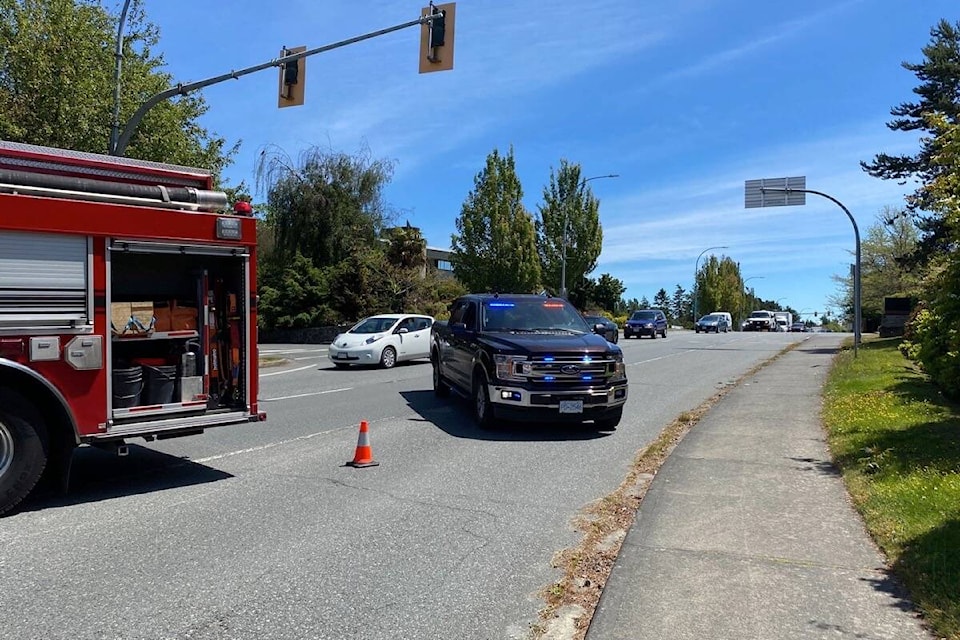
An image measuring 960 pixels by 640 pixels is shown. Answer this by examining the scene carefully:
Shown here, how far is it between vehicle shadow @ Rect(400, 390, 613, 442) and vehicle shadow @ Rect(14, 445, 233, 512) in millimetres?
3552

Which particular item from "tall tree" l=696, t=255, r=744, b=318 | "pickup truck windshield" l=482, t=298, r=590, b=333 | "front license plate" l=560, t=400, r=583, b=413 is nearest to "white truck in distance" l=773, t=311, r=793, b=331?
"tall tree" l=696, t=255, r=744, b=318

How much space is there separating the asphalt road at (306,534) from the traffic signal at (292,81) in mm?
7218

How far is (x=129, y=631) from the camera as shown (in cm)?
380

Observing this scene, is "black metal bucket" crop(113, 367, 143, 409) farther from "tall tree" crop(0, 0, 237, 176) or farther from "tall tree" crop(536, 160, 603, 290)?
"tall tree" crop(536, 160, 603, 290)

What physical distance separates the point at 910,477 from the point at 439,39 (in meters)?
10.3

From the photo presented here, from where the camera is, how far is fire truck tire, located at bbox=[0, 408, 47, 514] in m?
5.76

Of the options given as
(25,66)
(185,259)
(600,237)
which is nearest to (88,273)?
(185,259)

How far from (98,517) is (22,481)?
646mm

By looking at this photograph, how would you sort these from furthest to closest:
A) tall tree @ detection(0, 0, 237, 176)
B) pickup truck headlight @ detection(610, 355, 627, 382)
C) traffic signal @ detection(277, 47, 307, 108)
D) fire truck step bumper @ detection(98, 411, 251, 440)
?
tall tree @ detection(0, 0, 237, 176), traffic signal @ detection(277, 47, 307, 108), pickup truck headlight @ detection(610, 355, 627, 382), fire truck step bumper @ detection(98, 411, 251, 440)

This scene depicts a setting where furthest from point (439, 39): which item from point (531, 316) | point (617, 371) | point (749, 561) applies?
point (749, 561)

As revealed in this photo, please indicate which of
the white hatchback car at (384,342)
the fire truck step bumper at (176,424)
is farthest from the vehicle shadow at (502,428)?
the white hatchback car at (384,342)

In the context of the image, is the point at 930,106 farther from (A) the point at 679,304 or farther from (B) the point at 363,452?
(A) the point at 679,304

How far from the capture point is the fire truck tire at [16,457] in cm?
576

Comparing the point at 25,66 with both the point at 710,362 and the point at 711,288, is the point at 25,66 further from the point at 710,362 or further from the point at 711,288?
the point at 711,288
